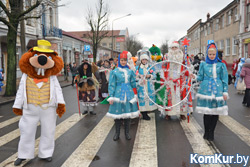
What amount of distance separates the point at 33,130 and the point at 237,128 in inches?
182

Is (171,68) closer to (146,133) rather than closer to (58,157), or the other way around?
(146,133)

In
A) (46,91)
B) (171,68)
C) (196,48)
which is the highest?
(196,48)

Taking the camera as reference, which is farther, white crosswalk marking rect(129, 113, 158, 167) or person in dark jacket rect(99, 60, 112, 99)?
person in dark jacket rect(99, 60, 112, 99)

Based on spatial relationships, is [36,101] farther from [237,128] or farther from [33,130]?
[237,128]

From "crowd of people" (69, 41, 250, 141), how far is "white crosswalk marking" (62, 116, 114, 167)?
0.43 metres

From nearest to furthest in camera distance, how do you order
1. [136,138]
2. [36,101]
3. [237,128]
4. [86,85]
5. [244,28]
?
[36,101]
[136,138]
[237,128]
[86,85]
[244,28]

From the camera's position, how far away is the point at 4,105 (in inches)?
382

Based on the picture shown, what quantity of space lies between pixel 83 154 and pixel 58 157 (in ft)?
1.39

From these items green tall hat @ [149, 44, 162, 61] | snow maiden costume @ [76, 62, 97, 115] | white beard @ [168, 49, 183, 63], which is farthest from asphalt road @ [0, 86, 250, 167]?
green tall hat @ [149, 44, 162, 61]

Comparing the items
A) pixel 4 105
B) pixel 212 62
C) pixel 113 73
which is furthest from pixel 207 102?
pixel 4 105

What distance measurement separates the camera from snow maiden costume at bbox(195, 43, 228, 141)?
4.56m

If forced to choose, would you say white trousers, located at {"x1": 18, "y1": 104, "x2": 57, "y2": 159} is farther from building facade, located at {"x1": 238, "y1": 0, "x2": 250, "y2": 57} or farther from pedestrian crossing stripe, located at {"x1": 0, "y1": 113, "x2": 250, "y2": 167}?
building facade, located at {"x1": 238, "y1": 0, "x2": 250, "y2": 57}

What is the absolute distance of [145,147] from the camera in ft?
14.3

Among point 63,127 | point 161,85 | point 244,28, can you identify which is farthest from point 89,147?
point 244,28
